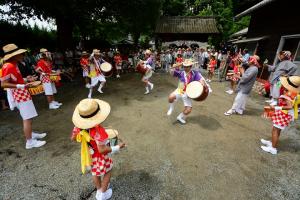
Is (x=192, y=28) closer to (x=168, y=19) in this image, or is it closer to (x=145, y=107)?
(x=168, y=19)

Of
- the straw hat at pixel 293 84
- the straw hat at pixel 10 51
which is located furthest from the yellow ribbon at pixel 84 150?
the straw hat at pixel 293 84

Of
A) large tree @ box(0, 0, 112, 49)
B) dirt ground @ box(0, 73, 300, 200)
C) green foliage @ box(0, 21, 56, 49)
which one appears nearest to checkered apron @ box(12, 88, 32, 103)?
dirt ground @ box(0, 73, 300, 200)

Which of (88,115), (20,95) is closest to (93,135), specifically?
(88,115)

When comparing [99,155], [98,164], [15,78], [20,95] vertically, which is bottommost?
[98,164]

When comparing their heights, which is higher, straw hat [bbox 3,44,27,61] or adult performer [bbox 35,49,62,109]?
straw hat [bbox 3,44,27,61]

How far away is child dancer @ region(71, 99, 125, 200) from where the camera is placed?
2180mm

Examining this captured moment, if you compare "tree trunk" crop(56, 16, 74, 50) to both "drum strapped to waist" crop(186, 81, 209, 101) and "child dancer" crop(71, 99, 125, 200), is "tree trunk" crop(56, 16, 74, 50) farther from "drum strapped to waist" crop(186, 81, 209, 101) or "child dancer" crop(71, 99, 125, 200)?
"child dancer" crop(71, 99, 125, 200)

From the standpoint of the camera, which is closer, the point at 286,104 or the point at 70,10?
the point at 286,104

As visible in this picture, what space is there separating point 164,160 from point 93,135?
1.94 metres

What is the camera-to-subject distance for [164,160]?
372 centimetres

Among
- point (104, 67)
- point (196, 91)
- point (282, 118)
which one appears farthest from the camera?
point (104, 67)

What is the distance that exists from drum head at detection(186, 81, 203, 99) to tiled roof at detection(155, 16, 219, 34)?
1973cm

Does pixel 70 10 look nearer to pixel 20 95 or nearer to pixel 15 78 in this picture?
pixel 15 78

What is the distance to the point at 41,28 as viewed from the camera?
18391 mm
